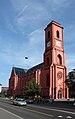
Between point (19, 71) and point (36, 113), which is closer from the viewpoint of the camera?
point (36, 113)

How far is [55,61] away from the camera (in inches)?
3103

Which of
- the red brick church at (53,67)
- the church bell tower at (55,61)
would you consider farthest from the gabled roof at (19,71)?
the church bell tower at (55,61)

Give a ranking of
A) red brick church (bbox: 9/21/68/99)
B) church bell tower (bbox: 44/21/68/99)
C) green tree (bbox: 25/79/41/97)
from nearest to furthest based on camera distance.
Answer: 1. green tree (bbox: 25/79/41/97)
2. church bell tower (bbox: 44/21/68/99)
3. red brick church (bbox: 9/21/68/99)

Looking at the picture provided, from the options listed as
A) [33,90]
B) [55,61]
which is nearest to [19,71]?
[55,61]

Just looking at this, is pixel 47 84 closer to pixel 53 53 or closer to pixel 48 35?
pixel 53 53

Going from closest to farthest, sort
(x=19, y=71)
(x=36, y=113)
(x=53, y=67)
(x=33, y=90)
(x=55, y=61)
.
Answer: (x=36, y=113) < (x=33, y=90) < (x=53, y=67) < (x=55, y=61) < (x=19, y=71)

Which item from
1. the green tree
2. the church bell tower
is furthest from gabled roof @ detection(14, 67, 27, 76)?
the green tree

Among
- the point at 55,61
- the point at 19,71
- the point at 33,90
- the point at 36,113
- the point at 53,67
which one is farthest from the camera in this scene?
the point at 19,71

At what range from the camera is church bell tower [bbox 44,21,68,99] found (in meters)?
75.9

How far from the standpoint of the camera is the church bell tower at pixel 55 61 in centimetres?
7588

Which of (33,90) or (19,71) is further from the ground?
(19,71)

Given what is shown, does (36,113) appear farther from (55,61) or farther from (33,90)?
(55,61)

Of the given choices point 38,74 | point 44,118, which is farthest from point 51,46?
point 44,118

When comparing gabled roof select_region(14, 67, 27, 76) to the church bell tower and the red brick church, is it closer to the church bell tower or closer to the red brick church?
the red brick church
